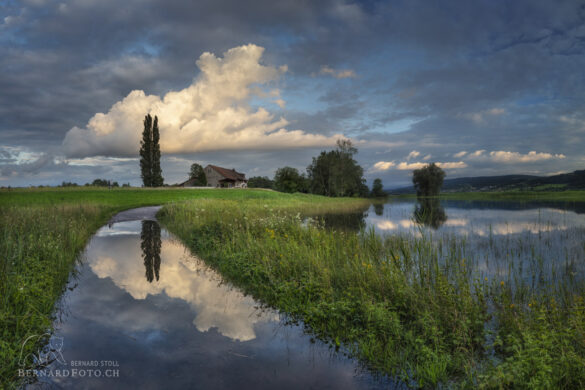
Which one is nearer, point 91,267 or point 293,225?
point 91,267

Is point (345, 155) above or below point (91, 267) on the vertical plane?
above

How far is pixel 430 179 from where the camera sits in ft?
353

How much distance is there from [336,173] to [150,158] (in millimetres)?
47096

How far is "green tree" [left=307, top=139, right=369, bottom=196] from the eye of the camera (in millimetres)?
83375

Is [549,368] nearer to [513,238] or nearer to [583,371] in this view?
[583,371]

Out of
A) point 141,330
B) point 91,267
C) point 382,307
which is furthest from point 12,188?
point 382,307

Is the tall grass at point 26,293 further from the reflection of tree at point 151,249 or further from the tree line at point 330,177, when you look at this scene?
the tree line at point 330,177

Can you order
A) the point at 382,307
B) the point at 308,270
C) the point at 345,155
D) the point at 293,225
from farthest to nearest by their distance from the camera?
the point at 345,155
the point at 293,225
the point at 308,270
the point at 382,307

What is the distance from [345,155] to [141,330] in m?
79.9

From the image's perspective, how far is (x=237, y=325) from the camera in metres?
6.56

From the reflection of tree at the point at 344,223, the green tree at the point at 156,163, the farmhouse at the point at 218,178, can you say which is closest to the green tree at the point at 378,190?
the farmhouse at the point at 218,178

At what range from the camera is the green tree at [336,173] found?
83.4m

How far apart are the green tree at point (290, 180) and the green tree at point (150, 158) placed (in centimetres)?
3807

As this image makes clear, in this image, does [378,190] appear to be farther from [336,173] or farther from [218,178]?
[218,178]
